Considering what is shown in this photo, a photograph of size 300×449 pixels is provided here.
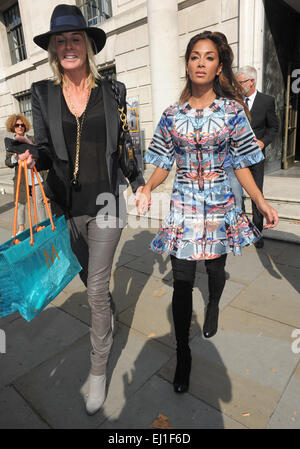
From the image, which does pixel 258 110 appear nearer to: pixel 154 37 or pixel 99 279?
pixel 99 279

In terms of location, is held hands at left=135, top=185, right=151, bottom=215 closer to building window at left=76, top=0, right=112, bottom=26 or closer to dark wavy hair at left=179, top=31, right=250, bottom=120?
dark wavy hair at left=179, top=31, right=250, bottom=120

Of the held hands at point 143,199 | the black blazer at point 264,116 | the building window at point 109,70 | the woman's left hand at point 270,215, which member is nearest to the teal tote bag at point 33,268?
the held hands at point 143,199

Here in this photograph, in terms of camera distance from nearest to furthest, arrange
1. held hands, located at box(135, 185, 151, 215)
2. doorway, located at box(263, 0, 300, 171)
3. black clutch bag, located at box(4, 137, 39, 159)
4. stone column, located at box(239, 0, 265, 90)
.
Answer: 1. black clutch bag, located at box(4, 137, 39, 159)
2. held hands, located at box(135, 185, 151, 215)
3. stone column, located at box(239, 0, 265, 90)
4. doorway, located at box(263, 0, 300, 171)

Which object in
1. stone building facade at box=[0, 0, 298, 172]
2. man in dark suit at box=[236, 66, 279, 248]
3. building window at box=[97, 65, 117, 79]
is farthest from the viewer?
building window at box=[97, 65, 117, 79]

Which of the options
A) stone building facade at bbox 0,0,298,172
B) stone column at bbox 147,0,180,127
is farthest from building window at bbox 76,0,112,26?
stone column at bbox 147,0,180,127

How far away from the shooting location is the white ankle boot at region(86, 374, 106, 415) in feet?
6.38

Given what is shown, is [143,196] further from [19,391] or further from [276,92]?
[276,92]

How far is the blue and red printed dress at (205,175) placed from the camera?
78.5 inches

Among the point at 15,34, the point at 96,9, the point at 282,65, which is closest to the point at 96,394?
the point at 282,65

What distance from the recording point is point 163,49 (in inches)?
281

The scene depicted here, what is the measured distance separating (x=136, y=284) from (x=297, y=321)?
67.6 inches

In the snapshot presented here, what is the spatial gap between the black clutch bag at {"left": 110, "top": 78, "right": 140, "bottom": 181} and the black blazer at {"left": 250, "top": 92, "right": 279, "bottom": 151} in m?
2.68

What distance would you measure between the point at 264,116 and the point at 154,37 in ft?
14.1

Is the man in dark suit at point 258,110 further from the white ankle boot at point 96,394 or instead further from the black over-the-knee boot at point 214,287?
the white ankle boot at point 96,394
